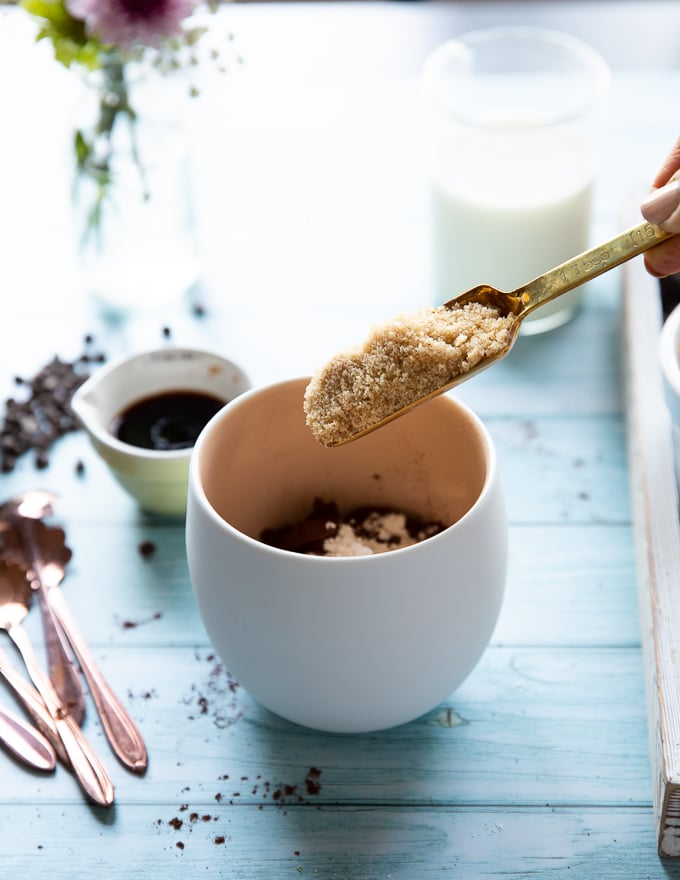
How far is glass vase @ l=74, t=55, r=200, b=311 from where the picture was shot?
47.4 inches

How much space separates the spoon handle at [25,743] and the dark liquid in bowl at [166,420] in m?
0.29

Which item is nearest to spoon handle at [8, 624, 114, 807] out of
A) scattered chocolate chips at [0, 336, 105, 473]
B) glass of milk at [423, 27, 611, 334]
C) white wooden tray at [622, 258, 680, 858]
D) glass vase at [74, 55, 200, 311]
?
scattered chocolate chips at [0, 336, 105, 473]

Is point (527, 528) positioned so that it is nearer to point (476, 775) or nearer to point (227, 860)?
point (476, 775)

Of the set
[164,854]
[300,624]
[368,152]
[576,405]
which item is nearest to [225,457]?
[300,624]

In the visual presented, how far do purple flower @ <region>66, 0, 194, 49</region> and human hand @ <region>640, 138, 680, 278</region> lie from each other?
1.70 ft

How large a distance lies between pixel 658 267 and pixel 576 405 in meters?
0.39

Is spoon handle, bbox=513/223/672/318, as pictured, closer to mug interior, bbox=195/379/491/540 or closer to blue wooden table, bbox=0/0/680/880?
mug interior, bbox=195/379/491/540

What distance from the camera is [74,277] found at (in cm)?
135

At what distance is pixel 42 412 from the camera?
1151 millimetres

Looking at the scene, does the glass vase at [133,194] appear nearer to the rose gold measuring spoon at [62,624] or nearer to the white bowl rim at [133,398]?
the white bowl rim at [133,398]

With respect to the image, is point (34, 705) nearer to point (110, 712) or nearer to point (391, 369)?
point (110, 712)

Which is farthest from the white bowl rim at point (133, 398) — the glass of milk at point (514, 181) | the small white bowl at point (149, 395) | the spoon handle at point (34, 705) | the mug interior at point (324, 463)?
the glass of milk at point (514, 181)

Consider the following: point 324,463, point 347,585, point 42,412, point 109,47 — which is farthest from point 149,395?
point 347,585

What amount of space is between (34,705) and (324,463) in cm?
31
